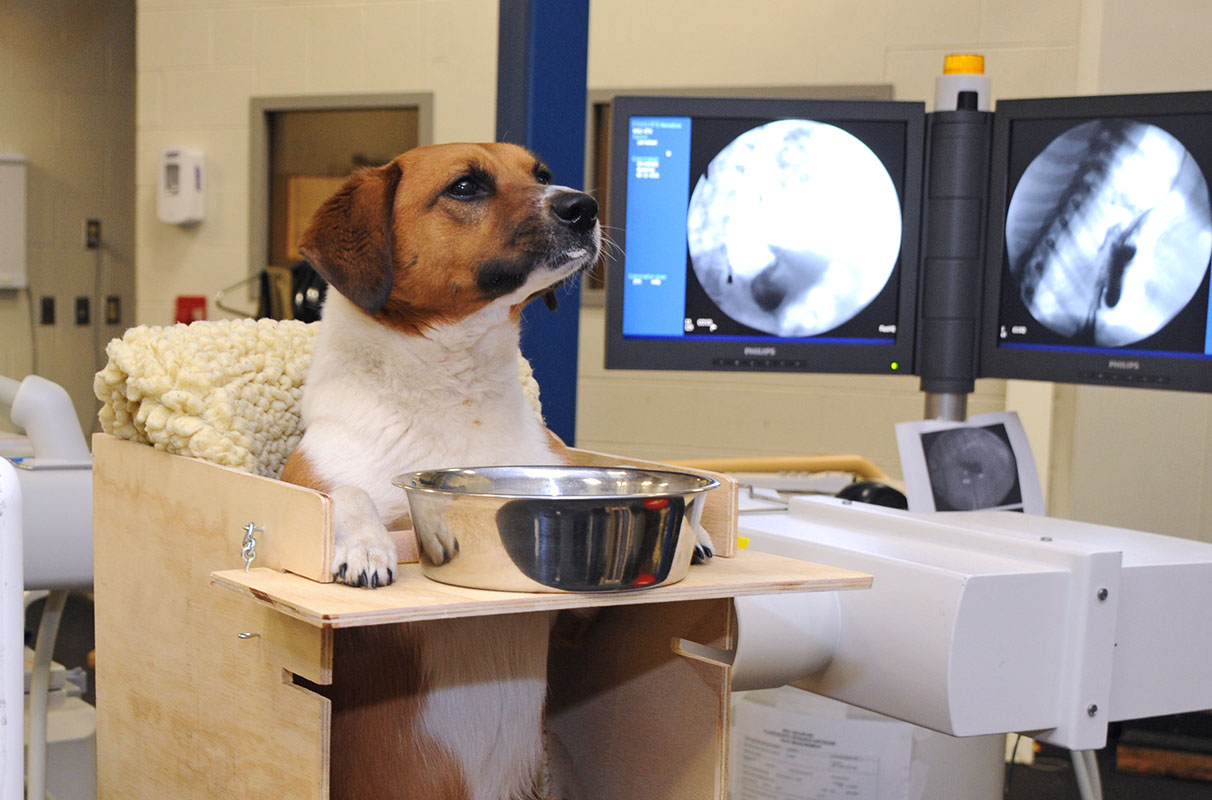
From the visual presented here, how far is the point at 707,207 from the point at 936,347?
38 cm

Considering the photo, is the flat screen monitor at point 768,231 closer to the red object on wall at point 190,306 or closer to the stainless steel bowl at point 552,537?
the stainless steel bowl at point 552,537

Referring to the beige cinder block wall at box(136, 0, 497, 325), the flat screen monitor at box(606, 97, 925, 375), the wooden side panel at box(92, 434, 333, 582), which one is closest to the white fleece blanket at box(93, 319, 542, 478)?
the wooden side panel at box(92, 434, 333, 582)

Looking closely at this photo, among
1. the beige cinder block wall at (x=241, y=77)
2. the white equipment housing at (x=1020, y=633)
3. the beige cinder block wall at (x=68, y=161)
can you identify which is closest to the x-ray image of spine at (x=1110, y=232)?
the white equipment housing at (x=1020, y=633)

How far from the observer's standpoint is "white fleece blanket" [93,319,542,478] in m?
1.21

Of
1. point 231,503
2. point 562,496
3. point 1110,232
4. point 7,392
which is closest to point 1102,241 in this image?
point 1110,232

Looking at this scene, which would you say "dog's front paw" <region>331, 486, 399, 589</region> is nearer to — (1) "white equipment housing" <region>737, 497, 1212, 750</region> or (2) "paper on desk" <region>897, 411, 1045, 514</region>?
(1) "white equipment housing" <region>737, 497, 1212, 750</region>

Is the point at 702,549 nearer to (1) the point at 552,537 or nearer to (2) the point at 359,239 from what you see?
(1) the point at 552,537

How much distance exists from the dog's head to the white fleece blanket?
15 cm

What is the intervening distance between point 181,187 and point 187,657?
12.2ft

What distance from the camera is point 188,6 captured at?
453 centimetres

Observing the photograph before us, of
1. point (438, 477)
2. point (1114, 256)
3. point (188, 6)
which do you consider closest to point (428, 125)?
point (188, 6)

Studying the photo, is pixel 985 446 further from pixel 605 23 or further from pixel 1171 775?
pixel 605 23

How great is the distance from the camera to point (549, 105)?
170 centimetres

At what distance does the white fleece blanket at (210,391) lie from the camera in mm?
1209
